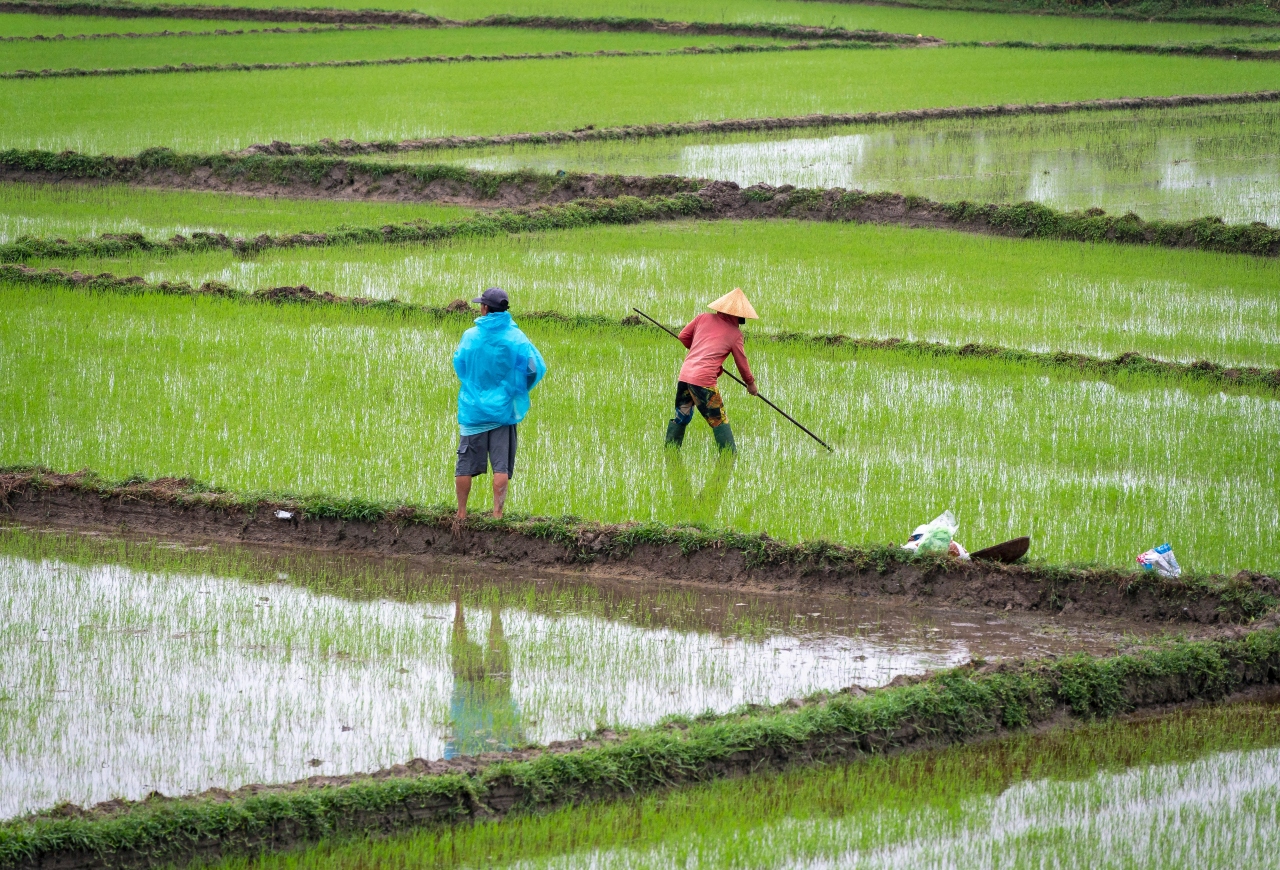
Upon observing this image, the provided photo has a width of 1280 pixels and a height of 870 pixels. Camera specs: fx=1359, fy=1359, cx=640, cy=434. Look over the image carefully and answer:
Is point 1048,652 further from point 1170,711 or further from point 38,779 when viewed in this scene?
point 38,779

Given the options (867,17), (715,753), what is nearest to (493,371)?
(715,753)

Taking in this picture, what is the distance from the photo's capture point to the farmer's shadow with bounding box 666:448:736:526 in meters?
7.27

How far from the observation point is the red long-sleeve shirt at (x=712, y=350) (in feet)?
25.9

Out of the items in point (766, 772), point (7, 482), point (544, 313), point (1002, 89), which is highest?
point (1002, 89)

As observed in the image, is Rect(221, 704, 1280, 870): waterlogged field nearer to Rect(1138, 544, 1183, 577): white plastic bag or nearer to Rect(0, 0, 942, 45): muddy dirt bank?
Rect(1138, 544, 1183, 577): white plastic bag

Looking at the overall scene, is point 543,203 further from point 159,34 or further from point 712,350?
point 159,34

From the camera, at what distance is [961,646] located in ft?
19.8

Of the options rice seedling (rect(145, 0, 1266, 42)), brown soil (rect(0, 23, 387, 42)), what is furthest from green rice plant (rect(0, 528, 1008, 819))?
rice seedling (rect(145, 0, 1266, 42))

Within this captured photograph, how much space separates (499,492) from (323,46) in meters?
23.5

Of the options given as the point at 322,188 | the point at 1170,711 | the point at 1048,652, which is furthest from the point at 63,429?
the point at 322,188

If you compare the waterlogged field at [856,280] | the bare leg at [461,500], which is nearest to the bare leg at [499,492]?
the bare leg at [461,500]

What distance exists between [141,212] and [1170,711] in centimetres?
1292

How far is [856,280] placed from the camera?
12648 millimetres

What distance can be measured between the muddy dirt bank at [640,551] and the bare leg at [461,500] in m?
0.05
